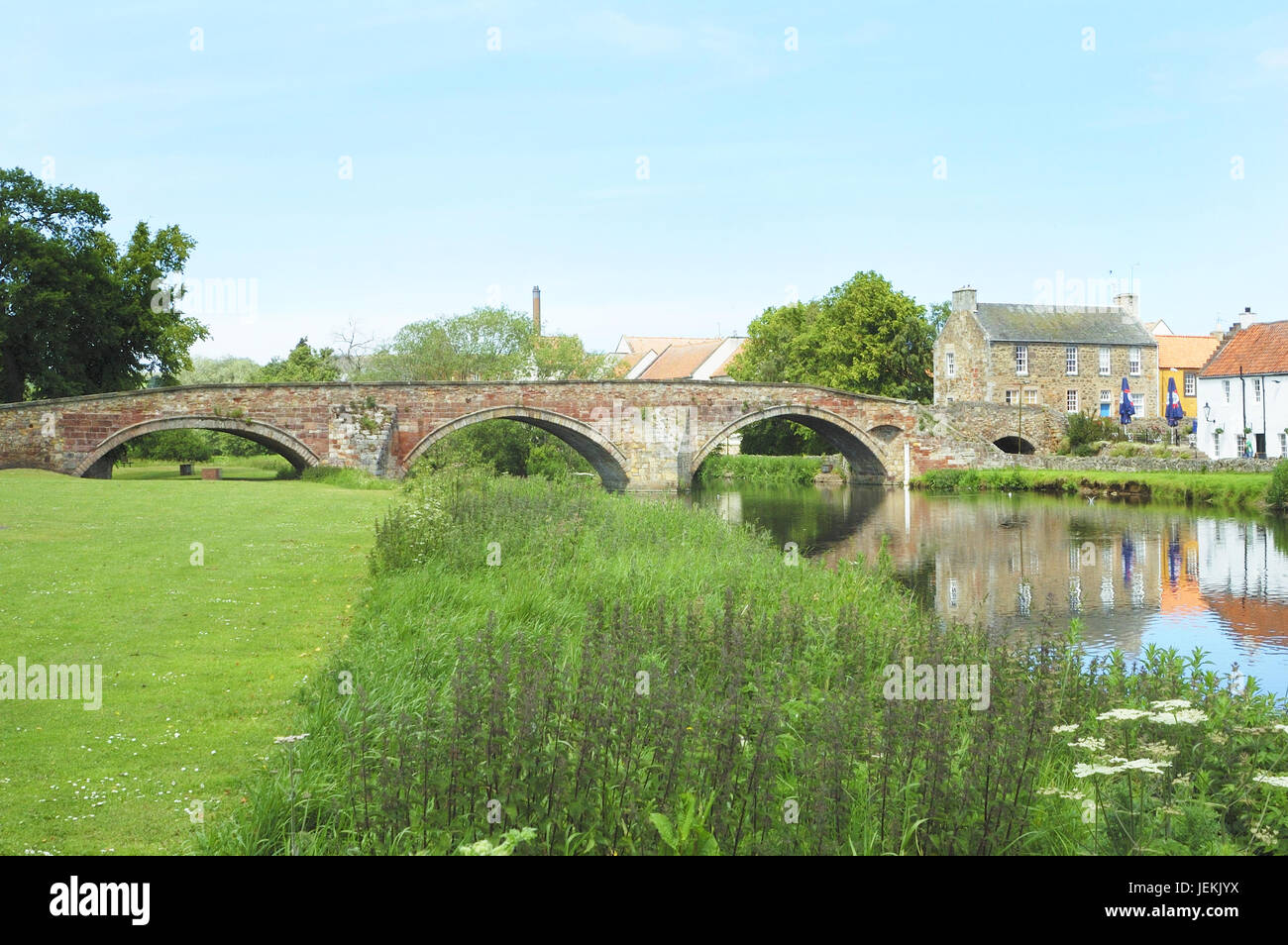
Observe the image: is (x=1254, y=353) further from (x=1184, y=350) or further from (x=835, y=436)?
(x=1184, y=350)

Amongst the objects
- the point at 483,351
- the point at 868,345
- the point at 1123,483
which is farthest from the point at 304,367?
the point at 1123,483

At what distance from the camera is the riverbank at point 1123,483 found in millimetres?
25734

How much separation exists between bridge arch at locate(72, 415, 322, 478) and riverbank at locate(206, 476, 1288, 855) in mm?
24523

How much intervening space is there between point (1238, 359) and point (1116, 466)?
34.5ft

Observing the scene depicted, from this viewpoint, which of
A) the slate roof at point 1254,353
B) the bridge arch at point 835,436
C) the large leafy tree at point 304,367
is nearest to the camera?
the bridge arch at point 835,436

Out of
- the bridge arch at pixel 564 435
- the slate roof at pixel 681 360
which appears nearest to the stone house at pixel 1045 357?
the bridge arch at pixel 564 435

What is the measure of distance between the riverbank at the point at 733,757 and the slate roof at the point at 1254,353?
35.5 metres

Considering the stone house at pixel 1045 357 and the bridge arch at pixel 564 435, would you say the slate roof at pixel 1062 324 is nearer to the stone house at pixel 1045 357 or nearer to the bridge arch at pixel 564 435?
the stone house at pixel 1045 357

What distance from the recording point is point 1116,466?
32.5 m

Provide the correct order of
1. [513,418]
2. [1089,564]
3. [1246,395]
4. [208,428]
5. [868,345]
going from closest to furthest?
1. [1089,564]
2. [208,428]
3. [513,418]
4. [1246,395]
5. [868,345]

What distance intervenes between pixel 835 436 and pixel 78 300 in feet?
80.2

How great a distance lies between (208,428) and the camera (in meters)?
29.9

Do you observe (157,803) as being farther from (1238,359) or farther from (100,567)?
(1238,359)
